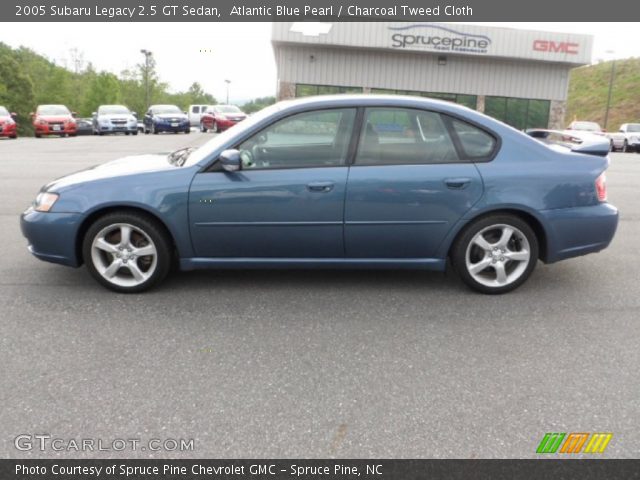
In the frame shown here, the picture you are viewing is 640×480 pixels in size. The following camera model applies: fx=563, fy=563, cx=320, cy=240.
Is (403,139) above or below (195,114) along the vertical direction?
below

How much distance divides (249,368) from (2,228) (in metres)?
4.49

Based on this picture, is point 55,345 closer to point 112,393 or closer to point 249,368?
point 112,393

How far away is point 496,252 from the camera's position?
14.2 feet

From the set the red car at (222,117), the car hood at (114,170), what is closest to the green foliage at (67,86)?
the red car at (222,117)

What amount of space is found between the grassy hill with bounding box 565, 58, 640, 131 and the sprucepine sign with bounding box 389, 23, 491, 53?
3321 cm

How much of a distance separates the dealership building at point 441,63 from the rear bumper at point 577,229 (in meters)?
27.5

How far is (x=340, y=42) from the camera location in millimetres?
30469

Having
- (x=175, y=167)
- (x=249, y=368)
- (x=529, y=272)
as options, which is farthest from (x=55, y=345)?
(x=529, y=272)

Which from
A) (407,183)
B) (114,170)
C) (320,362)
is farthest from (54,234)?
(407,183)

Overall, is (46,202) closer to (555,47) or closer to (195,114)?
(555,47)

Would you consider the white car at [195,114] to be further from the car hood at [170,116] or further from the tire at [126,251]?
the tire at [126,251]

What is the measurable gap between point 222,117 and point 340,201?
24.7m
